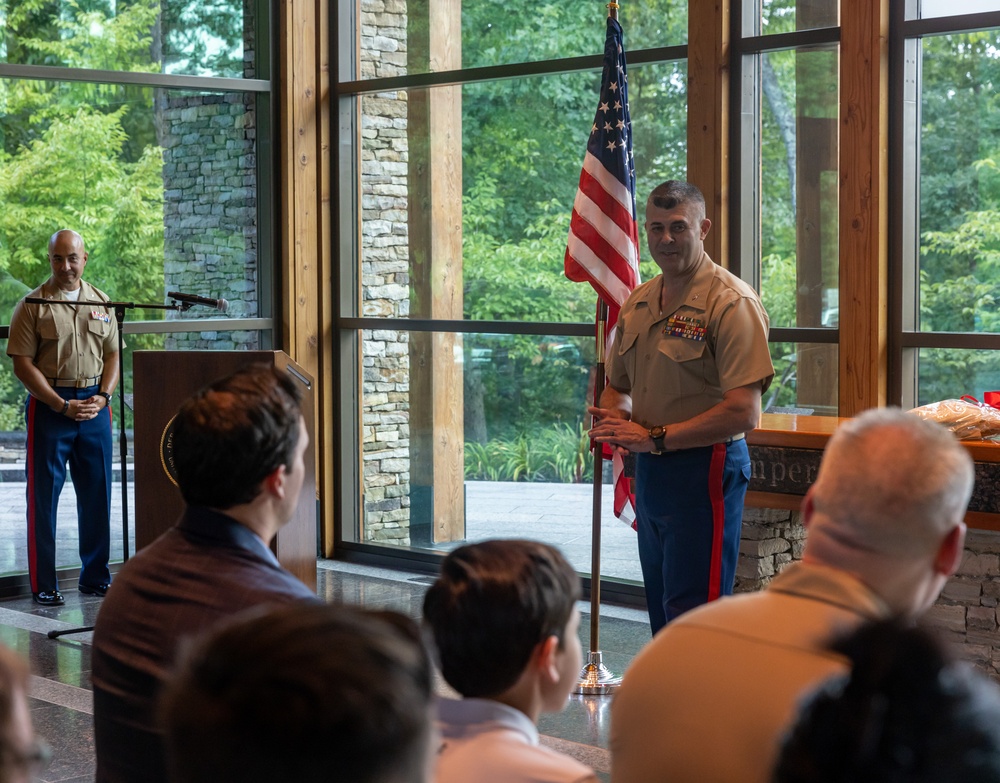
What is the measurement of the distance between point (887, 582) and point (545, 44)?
5064 mm

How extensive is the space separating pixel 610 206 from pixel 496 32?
2035 mm

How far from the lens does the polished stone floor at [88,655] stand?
373 cm

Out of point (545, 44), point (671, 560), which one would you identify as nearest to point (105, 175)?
point (545, 44)

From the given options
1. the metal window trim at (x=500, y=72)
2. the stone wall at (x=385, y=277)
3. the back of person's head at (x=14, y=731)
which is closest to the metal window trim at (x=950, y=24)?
the metal window trim at (x=500, y=72)

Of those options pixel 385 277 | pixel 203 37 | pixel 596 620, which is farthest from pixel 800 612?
pixel 203 37

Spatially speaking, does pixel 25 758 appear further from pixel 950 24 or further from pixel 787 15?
pixel 787 15

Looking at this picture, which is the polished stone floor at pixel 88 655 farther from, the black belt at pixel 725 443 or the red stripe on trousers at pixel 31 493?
the black belt at pixel 725 443

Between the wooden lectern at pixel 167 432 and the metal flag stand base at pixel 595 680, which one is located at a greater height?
the wooden lectern at pixel 167 432

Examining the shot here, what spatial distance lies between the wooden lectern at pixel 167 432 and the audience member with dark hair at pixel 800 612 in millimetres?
3025

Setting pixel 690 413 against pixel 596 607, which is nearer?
pixel 690 413

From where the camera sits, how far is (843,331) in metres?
5.07

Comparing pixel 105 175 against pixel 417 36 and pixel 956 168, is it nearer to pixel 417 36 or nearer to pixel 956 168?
pixel 417 36

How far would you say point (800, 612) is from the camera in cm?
136

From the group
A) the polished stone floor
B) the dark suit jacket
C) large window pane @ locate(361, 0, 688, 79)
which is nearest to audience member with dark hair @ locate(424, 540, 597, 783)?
the dark suit jacket
